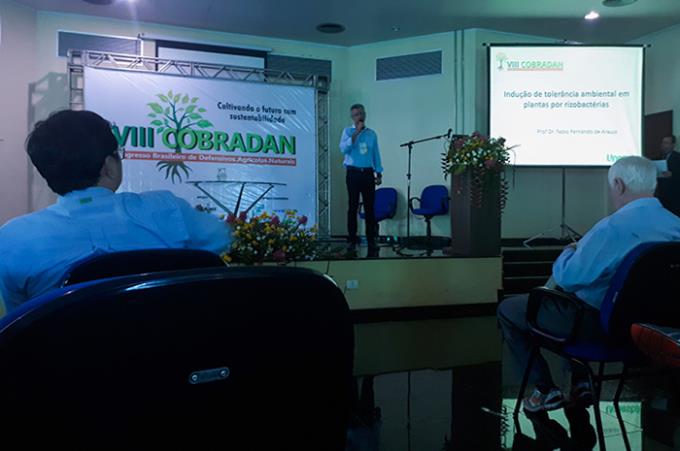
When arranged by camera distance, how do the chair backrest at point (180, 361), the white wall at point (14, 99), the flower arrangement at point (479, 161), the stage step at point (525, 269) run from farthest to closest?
the white wall at point (14, 99) < the stage step at point (525, 269) < the flower arrangement at point (479, 161) < the chair backrest at point (180, 361)

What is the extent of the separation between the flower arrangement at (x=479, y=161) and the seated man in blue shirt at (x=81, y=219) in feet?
11.8

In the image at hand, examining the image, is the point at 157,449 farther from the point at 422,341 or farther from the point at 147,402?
the point at 422,341

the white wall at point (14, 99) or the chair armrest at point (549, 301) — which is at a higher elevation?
the white wall at point (14, 99)

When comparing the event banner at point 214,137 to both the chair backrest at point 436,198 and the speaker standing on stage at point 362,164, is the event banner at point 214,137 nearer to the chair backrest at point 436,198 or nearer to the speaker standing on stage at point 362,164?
the speaker standing on stage at point 362,164

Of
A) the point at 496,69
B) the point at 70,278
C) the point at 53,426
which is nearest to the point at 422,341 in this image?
the point at 70,278

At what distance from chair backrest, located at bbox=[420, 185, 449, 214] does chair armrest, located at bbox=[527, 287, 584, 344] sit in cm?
482

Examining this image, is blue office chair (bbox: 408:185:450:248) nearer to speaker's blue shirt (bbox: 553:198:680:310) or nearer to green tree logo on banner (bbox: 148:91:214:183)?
green tree logo on banner (bbox: 148:91:214:183)

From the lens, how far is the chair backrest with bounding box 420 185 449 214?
6973 mm

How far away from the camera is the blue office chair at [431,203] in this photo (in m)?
6.91

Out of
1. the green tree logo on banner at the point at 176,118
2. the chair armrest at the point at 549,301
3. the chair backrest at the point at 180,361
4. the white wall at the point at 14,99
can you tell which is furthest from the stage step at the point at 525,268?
the white wall at the point at 14,99

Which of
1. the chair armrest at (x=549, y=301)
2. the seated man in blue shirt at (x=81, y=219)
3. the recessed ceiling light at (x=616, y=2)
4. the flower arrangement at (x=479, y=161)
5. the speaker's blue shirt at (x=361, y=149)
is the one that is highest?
the recessed ceiling light at (x=616, y=2)

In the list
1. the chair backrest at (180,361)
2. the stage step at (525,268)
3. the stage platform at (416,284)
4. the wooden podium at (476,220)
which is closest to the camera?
the chair backrest at (180,361)

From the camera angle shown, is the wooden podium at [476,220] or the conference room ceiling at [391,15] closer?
the wooden podium at [476,220]

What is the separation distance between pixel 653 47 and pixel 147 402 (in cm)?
871
